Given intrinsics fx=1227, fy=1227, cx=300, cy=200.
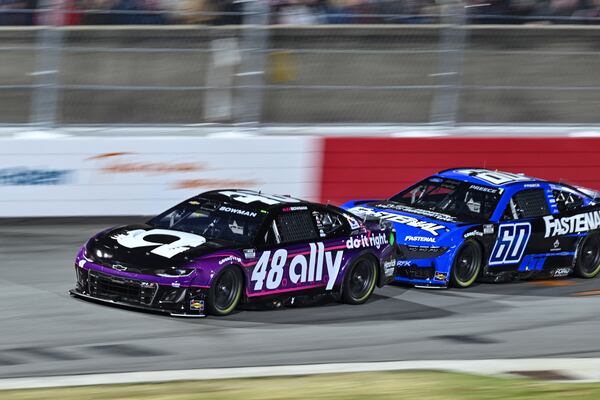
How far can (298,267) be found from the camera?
1230 cm

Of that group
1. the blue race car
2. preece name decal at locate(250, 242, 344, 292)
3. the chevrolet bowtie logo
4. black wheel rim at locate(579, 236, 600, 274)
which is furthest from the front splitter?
black wheel rim at locate(579, 236, 600, 274)

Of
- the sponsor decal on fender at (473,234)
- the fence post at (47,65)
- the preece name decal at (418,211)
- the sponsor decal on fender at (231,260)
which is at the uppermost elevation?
the fence post at (47,65)

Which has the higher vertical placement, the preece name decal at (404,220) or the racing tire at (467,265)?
the preece name decal at (404,220)

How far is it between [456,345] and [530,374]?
166cm

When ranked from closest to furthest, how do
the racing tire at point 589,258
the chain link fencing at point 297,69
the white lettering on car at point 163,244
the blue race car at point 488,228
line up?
1. the white lettering on car at point 163,244
2. the blue race car at point 488,228
3. the racing tire at point 589,258
4. the chain link fencing at point 297,69

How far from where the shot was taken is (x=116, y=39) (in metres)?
16.3

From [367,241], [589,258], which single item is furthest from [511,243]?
[367,241]

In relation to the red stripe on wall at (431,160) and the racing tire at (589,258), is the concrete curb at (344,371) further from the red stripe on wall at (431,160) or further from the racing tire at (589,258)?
the red stripe on wall at (431,160)

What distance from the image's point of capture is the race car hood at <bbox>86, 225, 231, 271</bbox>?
446 inches

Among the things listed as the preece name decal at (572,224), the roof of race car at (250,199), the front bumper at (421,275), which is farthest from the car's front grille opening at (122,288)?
the preece name decal at (572,224)

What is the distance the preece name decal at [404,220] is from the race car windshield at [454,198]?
1.68 feet

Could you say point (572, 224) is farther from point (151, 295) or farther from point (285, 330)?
point (151, 295)

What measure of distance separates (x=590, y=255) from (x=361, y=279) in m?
3.90

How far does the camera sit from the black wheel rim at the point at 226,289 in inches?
454
